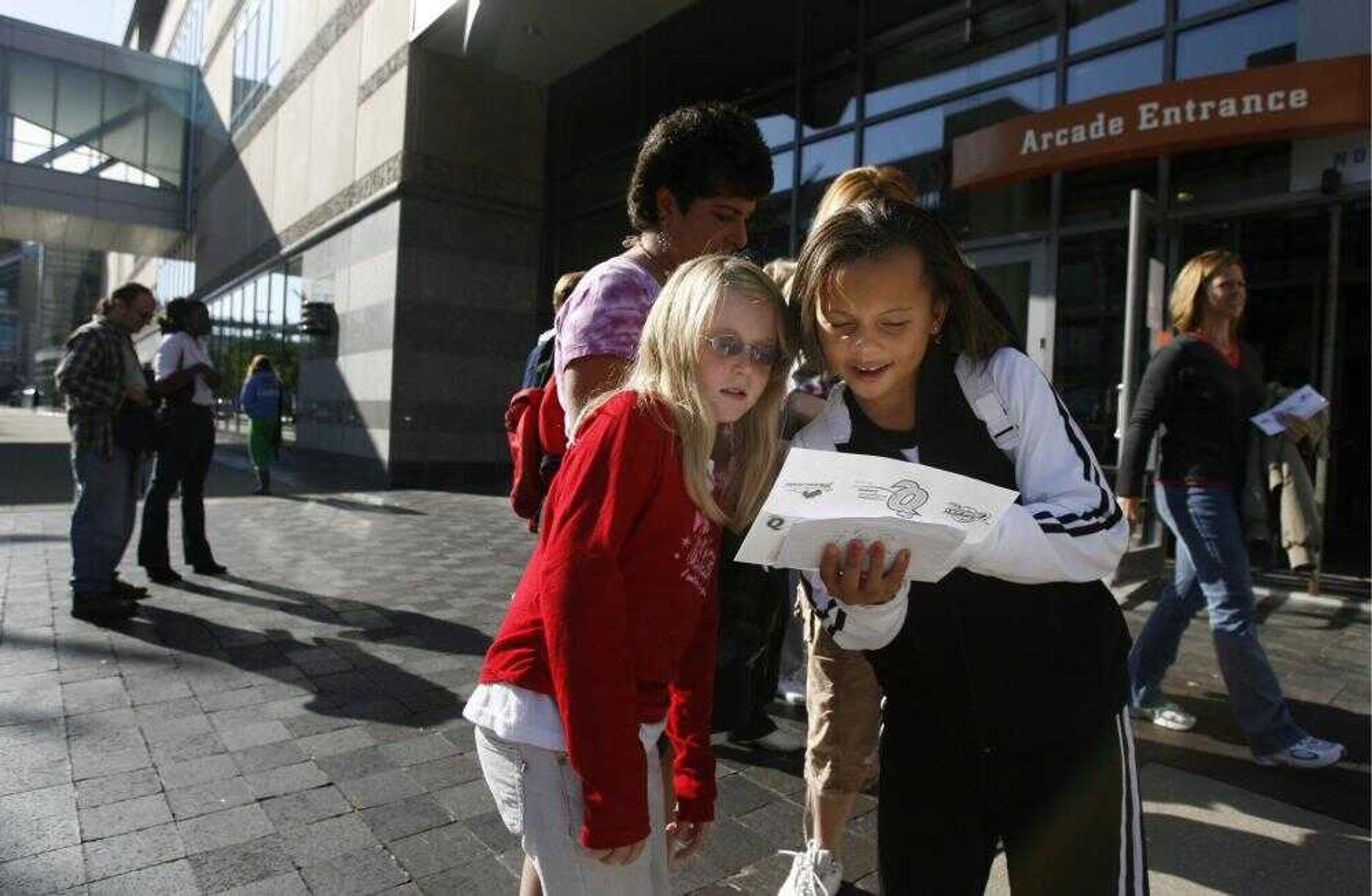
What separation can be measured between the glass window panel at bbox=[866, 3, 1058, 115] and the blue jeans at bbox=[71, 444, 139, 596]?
26.2ft

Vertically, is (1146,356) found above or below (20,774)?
above

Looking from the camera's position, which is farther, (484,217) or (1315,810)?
(484,217)

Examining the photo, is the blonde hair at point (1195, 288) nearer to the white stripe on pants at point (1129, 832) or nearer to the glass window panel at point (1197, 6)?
the white stripe on pants at point (1129, 832)

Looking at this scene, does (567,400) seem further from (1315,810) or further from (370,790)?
(1315,810)

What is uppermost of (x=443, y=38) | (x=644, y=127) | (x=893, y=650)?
(x=443, y=38)

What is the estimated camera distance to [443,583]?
5.84 metres

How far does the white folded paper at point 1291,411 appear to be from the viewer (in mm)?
3406

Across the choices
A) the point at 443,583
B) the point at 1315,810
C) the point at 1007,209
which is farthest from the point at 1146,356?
the point at 443,583

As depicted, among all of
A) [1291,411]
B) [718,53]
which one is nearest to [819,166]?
[718,53]

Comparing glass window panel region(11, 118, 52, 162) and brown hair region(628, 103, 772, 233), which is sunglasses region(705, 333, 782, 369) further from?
glass window panel region(11, 118, 52, 162)

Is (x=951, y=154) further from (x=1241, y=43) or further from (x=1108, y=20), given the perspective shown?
(x=1241, y=43)

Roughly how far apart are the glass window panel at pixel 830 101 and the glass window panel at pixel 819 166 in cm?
20

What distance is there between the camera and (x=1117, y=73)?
7277mm

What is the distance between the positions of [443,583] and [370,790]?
3.16 m
